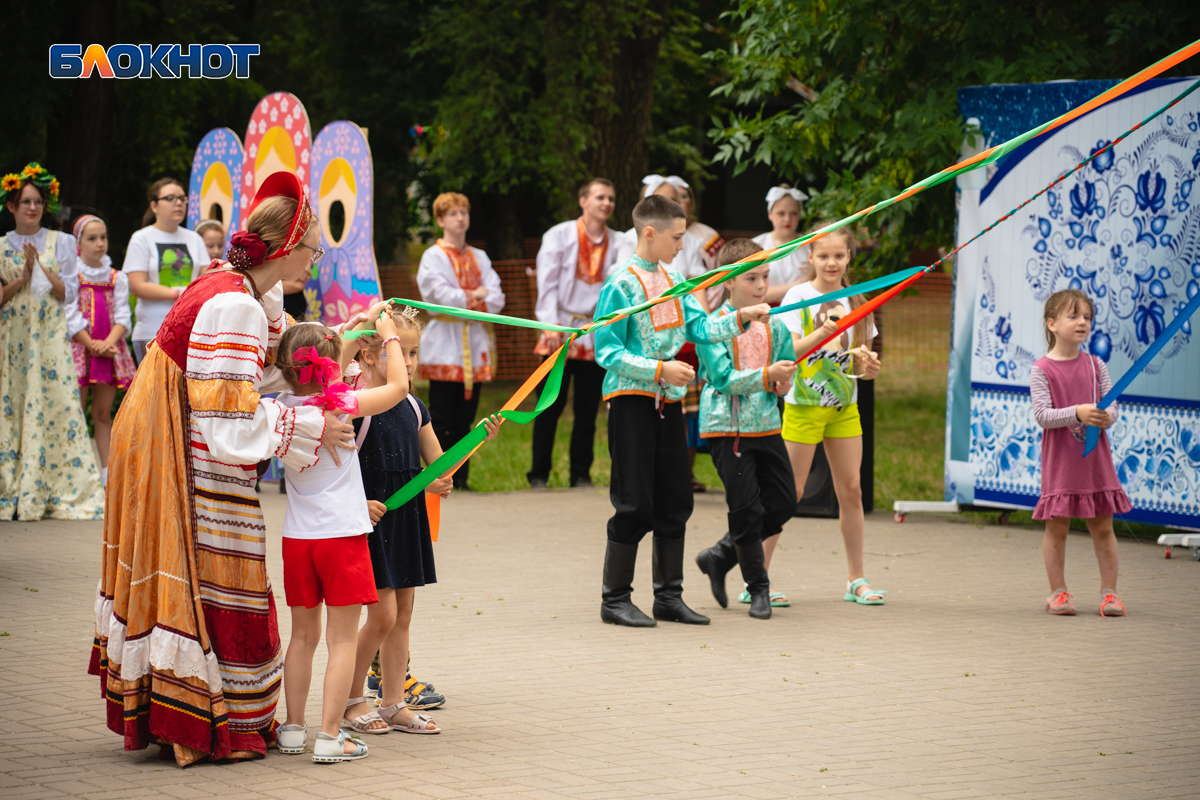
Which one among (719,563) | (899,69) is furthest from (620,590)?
(899,69)

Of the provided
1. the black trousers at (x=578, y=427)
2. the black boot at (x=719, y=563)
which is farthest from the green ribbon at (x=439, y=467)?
the black trousers at (x=578, y=427)

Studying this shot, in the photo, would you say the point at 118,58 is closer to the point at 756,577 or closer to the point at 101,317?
the point at 101,317

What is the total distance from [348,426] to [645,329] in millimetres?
2470

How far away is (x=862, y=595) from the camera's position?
23.6 ft

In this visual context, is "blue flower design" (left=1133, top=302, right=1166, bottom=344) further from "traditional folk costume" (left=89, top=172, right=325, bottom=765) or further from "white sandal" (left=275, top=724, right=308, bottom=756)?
"white sandal" (left=275, top=724, right=308, bottom=756)

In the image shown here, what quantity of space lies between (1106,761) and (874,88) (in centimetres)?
749

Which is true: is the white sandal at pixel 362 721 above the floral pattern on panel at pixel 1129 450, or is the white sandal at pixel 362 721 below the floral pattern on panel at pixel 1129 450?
below

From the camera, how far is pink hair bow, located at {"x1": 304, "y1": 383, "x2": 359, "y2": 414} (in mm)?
4332

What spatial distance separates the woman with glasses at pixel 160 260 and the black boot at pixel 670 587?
5.04 metres

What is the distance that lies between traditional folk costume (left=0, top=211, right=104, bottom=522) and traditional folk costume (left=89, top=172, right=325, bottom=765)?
549cm

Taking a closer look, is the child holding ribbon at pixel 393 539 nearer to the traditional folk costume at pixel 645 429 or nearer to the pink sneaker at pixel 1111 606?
the traditional folk costume at pixel 645 429

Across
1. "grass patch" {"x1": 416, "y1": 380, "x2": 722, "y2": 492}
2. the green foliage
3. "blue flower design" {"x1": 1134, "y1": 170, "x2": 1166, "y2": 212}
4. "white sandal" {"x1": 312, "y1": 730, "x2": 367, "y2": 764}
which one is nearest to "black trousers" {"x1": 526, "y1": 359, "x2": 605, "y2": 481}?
"grass patch" {"x1": 416, "y1": 380, "x2": 722, "y2": 492}

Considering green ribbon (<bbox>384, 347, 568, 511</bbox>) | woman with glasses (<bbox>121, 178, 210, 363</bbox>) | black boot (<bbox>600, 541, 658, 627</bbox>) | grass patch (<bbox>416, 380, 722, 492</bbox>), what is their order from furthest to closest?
grass patch (<bbox>416, 380, 722, 492</bbox>) < woman with glasses (<bbox>121, 178, 210, 363</bbox>) < black boot (<bbox>600, 541, 658, 627</bbox>) < green ribbon (<bbox>384, 347, 568, 511</bbox>)

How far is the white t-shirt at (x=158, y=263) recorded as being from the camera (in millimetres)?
10211
